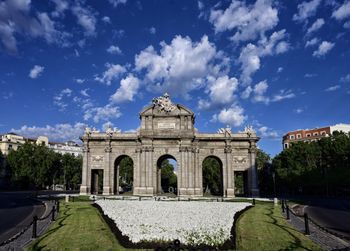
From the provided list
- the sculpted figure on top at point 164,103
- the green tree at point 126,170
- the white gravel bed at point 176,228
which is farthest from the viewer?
the green tree at point 126,170

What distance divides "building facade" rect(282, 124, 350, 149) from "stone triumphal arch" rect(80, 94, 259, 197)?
208 feet

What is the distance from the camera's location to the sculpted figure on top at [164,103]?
5784cm

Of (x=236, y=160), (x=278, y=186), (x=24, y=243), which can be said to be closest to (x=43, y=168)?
(x=236, y=160)

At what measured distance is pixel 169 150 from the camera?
57312mm

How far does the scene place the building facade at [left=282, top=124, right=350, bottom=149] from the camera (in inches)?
4540

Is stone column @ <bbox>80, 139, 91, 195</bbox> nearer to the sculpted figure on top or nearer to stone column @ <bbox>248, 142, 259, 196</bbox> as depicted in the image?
the sculpted figure on top

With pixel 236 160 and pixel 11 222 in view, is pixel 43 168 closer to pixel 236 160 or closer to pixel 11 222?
pixel 236 160

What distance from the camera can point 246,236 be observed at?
17.7 m

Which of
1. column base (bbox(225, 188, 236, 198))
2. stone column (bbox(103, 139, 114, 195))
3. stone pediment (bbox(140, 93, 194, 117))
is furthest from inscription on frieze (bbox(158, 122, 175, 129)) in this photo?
column base (bbox(225, 188, 236, 198))

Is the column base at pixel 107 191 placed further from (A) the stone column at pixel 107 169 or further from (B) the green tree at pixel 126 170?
(B) the green tree at pixel 126 170

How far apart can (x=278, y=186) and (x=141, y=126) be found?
55339 millimetres

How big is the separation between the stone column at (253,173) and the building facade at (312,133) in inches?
2463

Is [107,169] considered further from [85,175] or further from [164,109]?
[164,109]

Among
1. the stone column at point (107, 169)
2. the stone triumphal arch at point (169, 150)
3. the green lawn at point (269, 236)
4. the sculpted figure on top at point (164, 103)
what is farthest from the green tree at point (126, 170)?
the green lawn at point (269, 236)
